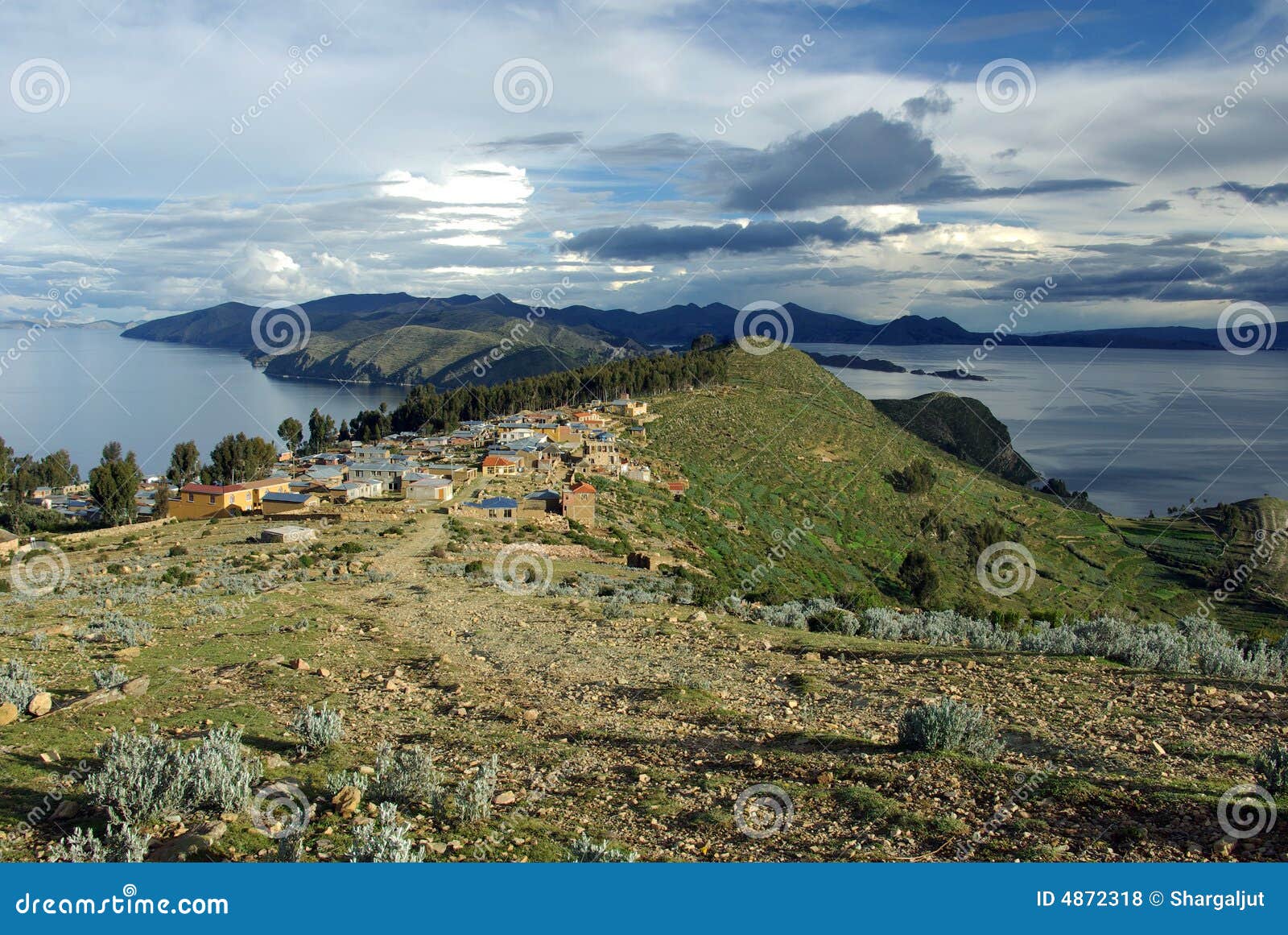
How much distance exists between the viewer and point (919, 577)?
140ft

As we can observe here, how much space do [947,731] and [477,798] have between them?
384 cm

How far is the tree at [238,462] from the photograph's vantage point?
2195 inches

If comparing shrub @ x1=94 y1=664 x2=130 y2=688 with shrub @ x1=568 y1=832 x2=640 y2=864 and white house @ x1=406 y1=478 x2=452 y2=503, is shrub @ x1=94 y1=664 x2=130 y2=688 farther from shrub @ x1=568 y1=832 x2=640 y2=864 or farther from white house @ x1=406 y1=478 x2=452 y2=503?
white house @ x1=406 y1=478 x2=452 y2=503

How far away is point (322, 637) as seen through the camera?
11.4m

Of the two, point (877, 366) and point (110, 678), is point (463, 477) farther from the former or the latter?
point (877, 366)

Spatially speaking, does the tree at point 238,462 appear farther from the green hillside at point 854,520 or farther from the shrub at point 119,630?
the shrub at point 119,630

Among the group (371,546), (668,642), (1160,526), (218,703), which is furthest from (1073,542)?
(218,703)

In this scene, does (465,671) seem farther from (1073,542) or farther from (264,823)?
(1073,542)

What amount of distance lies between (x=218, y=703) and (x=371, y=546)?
17.1 metres

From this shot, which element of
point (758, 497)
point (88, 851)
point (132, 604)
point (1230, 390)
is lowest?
point (88, 851)

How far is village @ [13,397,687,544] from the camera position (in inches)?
1449

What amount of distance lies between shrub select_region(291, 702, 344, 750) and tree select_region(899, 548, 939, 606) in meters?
37.8

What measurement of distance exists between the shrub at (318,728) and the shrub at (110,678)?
249 cm

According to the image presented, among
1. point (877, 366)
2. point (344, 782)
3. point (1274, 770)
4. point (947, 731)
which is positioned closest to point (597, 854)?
point (344, 782)
